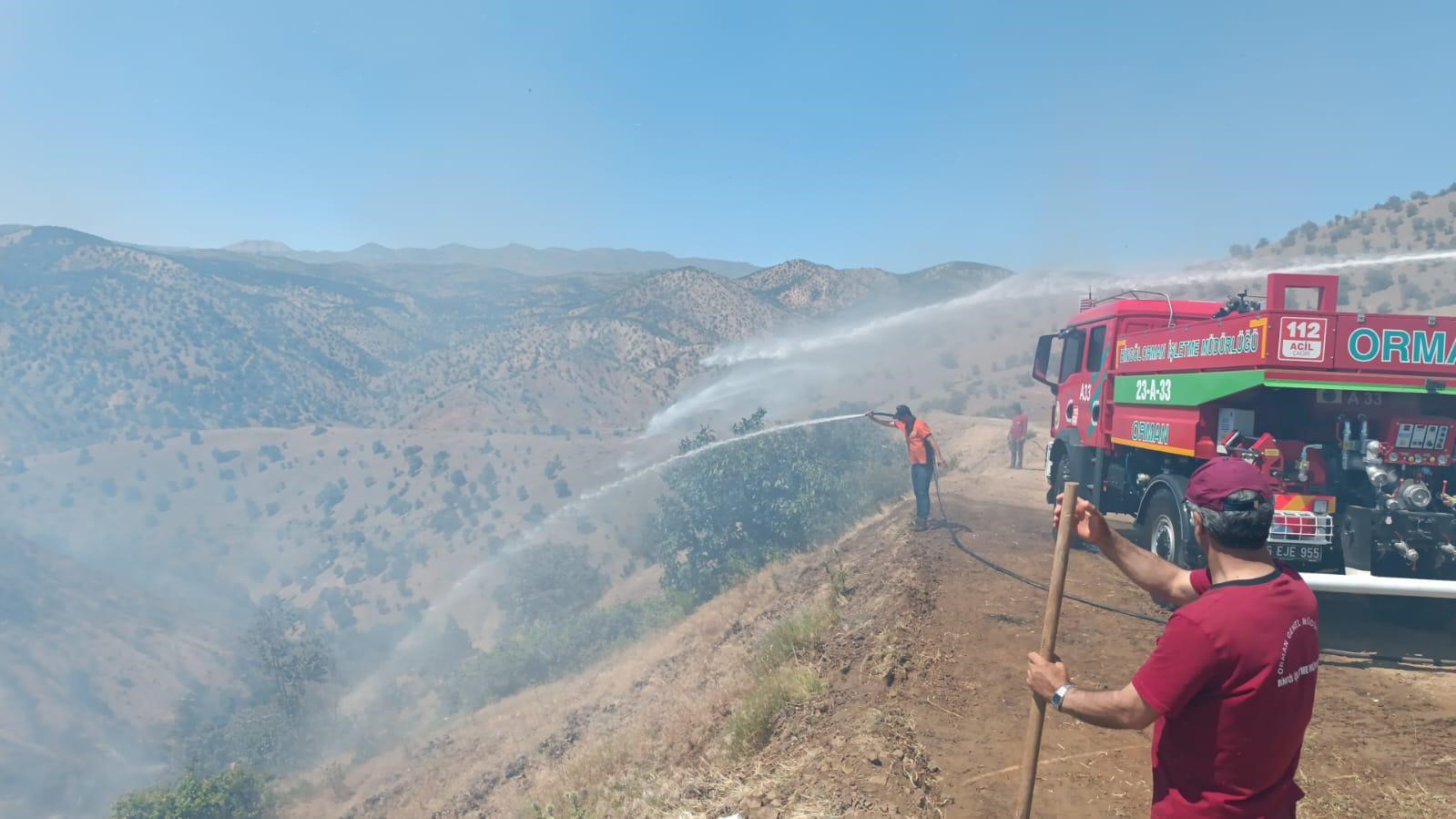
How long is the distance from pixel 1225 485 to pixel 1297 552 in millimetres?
6314

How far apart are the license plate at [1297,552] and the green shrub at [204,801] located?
61.8 feet

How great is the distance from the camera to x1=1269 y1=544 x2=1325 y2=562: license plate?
7.73m

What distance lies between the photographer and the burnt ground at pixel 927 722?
531 cm

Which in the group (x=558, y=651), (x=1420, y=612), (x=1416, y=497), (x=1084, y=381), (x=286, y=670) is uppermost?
(x=1084, y=381)

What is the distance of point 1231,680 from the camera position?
99.3 inches

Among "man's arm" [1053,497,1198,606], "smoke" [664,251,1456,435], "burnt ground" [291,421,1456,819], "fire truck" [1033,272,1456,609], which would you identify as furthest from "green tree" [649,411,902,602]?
"man's arm" [1053,497,1198,606]

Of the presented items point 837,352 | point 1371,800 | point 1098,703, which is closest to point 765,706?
point 1371,800

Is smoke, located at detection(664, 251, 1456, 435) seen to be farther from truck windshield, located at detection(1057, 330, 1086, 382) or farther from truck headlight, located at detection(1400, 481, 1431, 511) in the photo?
truck headlight, located at detection(1400, 481, 1431, 511)

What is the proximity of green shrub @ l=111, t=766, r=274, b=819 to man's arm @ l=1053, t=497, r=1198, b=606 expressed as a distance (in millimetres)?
19431

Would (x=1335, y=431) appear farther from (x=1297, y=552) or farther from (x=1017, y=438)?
(x=1017, y=438)

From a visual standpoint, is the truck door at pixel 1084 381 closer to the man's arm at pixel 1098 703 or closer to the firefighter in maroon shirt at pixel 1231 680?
the man's arm at pixel 1098 703

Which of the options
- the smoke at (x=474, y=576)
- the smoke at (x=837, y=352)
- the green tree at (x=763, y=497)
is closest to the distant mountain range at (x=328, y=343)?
the smoke at (x=837, y=352)

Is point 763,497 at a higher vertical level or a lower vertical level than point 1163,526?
lower

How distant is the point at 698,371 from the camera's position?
6431cm
